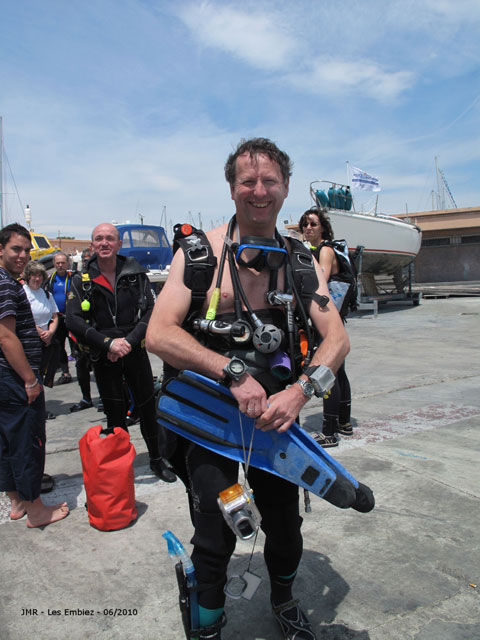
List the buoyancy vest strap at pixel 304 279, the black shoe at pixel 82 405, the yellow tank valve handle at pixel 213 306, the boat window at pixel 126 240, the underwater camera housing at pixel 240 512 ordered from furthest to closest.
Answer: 1. the boat window at pixel 126 240
2. the black shoe at pixel 82 405
3. the buoyancy vest strap at pixel 304 279
4. the yellow tank valve handle at pixel 213 306
5. the underwater camera housing at pixel 240 512

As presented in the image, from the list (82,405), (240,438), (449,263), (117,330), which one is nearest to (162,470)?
(117,330)

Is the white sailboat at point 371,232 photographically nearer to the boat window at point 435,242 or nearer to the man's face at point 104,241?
the boat window at point 435,242

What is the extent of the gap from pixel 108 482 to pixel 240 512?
5.16 feet

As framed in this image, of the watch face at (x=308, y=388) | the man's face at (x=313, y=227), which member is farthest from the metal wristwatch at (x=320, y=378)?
the man's face at (x=313, y=227)

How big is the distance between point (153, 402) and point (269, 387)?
7.11 ft

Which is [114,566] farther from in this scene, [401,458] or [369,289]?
[369,289]

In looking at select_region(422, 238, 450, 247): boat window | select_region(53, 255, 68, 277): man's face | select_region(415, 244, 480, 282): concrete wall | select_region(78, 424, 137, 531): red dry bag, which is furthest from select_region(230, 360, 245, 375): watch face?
select_region(422, 238, 450, 247): boat window

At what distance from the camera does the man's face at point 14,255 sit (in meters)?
3.09

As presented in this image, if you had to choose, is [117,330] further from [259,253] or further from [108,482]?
[259,253]

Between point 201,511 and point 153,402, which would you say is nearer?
point 201,511

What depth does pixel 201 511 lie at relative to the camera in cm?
179

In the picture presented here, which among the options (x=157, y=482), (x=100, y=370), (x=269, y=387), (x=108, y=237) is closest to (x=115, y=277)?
(x=108, y=237)

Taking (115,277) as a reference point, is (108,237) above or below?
above

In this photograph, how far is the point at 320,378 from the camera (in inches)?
70.1
